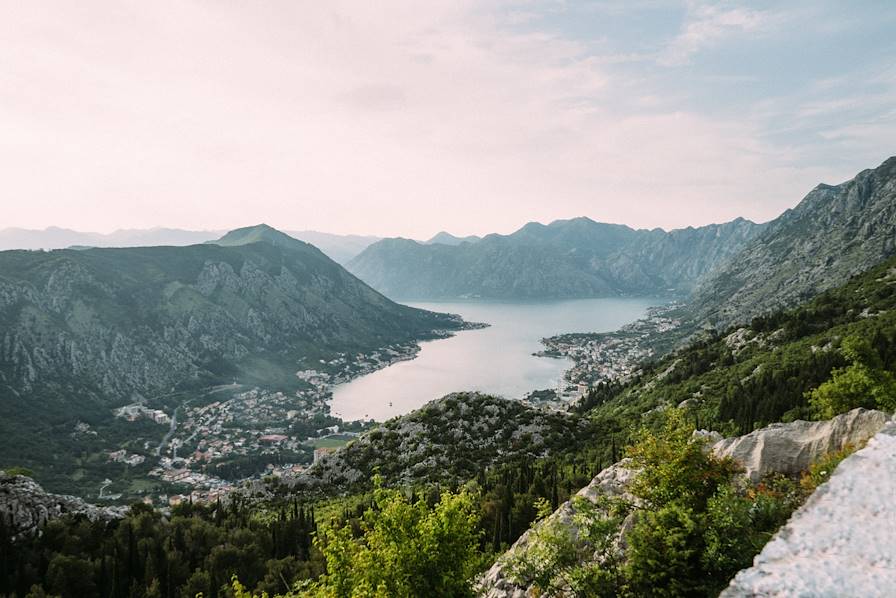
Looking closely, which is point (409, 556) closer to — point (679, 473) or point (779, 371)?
point (679, 473)

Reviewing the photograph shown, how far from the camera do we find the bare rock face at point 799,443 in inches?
758

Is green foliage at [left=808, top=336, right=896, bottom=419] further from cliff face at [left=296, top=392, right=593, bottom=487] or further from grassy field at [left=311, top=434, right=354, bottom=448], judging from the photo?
grassy field at [left=311, top=434, right=354, bottom=448]

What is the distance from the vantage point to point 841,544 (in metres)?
9.30

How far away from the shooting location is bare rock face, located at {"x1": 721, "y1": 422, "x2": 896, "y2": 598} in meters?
8.46

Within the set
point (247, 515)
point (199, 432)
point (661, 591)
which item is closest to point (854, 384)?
point (661, 591)

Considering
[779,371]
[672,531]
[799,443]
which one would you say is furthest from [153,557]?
[779,371]

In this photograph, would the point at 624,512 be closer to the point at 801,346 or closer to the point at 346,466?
the point at 346,466

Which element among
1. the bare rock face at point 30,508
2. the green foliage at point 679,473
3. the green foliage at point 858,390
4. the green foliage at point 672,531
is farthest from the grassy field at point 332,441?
the green foliage at point 679,473

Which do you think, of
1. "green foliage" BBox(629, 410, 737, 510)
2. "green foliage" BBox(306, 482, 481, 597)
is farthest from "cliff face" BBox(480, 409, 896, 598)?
"green foliage" BBox(306, 482, 481, 597)

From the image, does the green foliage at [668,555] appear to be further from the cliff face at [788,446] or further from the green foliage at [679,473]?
the cliff face at [788,446]

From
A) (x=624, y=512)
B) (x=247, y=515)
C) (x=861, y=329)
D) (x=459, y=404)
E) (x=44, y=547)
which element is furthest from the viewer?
(x=459, y=404)

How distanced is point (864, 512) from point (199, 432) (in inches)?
9097

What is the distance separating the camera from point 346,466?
87.1m

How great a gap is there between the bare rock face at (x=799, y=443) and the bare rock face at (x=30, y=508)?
74334mm
